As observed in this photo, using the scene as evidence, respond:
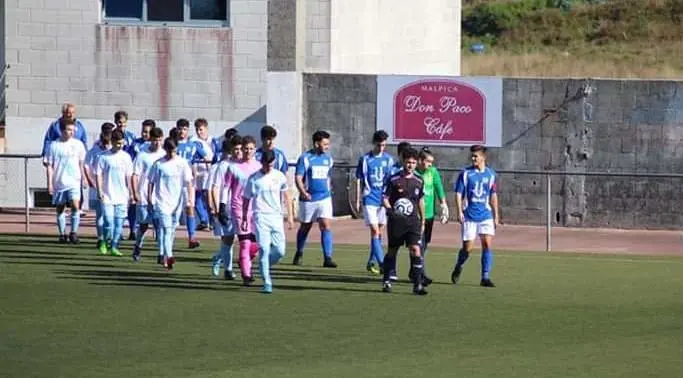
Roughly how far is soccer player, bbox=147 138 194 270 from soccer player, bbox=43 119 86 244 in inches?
127

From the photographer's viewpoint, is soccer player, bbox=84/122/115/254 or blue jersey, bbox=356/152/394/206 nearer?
blue jersey, bbox=356/152/394/206

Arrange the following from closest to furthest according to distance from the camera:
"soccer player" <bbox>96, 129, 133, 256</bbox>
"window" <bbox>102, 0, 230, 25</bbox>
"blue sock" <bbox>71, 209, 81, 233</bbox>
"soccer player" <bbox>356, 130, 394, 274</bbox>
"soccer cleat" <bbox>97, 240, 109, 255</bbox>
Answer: "soccer player" <bbox>356, 130, 394, 274</bbox>, "soccer player" <bbox>96, 129, 133, 256</bbox>, "soccer cleat" <bbox>97, 240, 109, 255</bbox>, "blue sock" <bbox>71, 209, 81, 233</bbox>, "window" <bbox>102, 0, 230, 25</bbox>

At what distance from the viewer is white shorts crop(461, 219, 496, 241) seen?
65.6ft

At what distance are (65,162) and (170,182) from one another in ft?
11.7

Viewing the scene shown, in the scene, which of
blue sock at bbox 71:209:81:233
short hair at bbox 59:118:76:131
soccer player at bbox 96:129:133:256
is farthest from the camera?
blue sock at bbox 71:209:81:233

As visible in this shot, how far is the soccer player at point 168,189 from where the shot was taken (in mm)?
21188

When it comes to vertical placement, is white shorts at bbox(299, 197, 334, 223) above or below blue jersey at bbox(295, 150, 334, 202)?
below

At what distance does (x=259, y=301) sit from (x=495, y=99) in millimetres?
11527

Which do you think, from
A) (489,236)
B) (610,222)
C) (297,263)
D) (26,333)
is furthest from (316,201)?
(610,222)

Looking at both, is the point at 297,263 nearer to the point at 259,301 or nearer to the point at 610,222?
the point at 259,301

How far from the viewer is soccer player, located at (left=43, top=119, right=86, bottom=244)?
956 inches

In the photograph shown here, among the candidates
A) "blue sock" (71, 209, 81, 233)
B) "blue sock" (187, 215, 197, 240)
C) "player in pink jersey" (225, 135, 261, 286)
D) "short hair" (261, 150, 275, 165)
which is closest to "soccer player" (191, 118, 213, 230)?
"blue sock" (187, 215, 197, 240)

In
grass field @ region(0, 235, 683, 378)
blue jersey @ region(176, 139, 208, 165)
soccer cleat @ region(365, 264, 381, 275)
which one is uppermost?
blue jersey @ region(176, 139, 208, 165)

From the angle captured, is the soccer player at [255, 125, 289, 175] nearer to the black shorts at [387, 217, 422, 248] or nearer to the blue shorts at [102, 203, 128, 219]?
the black shorts at [387, 217, 422, 248]
